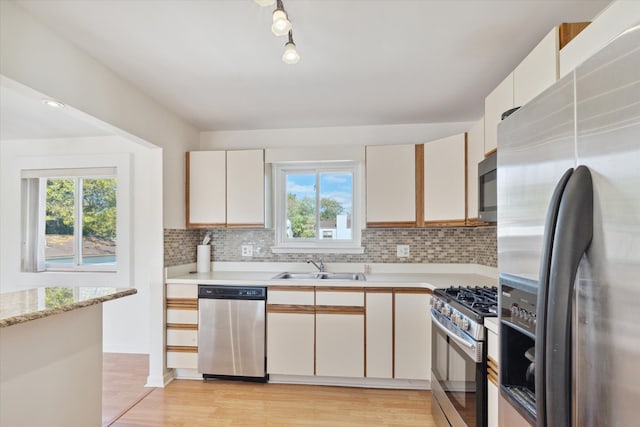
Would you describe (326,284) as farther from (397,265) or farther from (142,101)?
(142,101)

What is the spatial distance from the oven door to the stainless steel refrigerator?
97 cm

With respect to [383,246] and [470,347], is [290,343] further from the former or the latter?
[470,347]

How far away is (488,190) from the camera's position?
6.67 feet

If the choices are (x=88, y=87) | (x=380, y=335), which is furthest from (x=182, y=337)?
(x=88, y=87)

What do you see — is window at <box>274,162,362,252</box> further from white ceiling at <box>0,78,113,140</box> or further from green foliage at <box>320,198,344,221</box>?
white ceiling at <box>0,78,113,140</box>

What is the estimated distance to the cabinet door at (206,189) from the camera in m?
3.22

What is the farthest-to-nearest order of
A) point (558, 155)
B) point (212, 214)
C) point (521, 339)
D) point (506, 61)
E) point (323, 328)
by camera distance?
point (212, 214) → point (323, 328) → point (506, 61) → point (521, 339) → point (558, 155)

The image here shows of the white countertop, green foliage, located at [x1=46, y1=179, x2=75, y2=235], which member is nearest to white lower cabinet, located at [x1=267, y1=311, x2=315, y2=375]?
the white countertop

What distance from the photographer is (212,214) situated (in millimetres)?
3229

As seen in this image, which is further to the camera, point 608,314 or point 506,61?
point 506,61

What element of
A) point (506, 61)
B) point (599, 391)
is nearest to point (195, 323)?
point (599, 391)

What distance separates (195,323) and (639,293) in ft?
9.78

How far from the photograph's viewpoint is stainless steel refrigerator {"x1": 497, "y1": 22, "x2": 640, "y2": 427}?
1.74 feet

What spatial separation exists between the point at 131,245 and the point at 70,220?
0.91m
